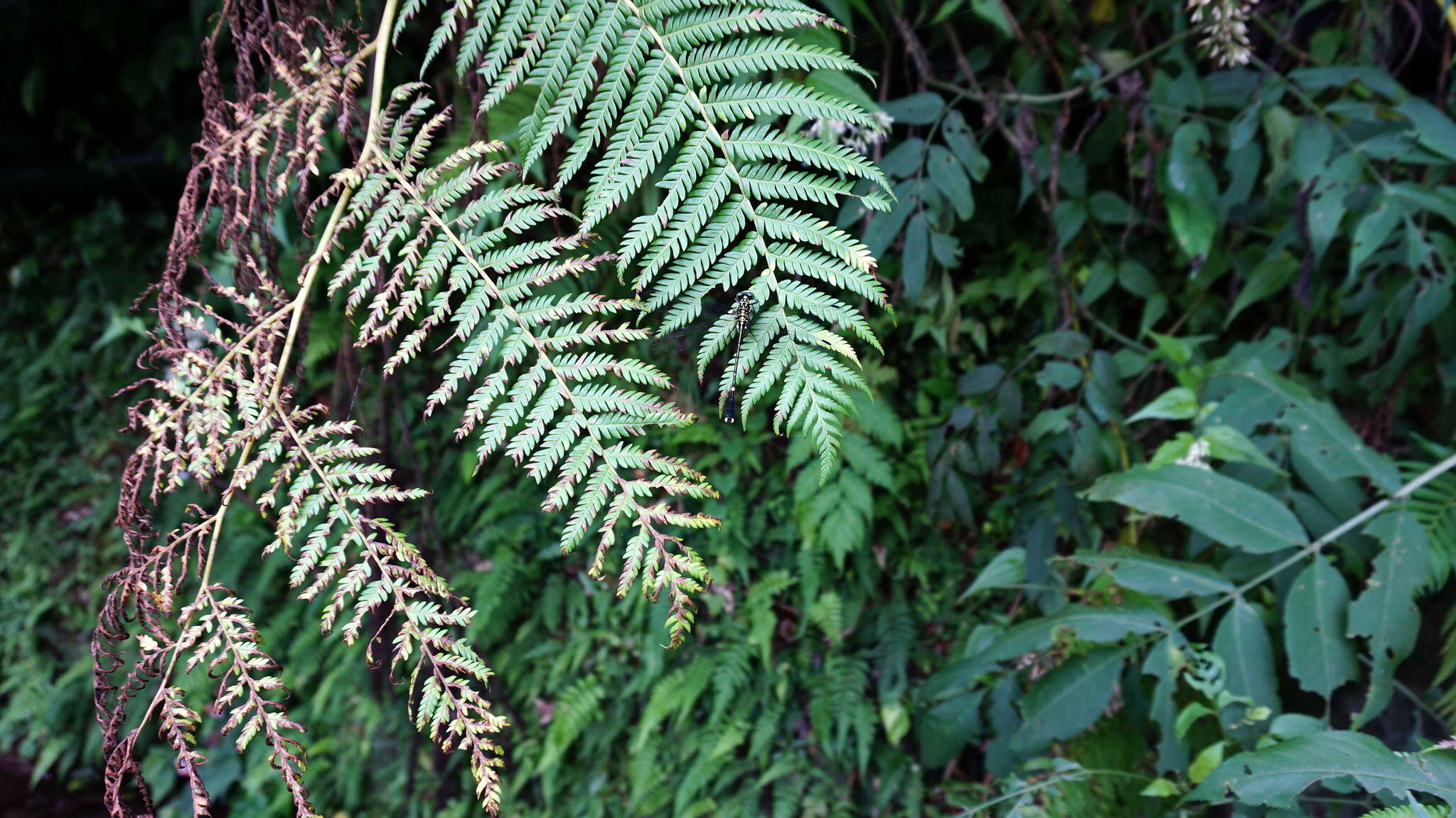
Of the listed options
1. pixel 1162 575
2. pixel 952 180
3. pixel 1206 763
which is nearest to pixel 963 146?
pixel 952 180

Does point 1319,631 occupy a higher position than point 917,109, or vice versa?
point 917,109

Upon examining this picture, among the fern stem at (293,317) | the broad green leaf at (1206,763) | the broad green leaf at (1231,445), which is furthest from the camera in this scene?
the broad green leaf at (1231,445)

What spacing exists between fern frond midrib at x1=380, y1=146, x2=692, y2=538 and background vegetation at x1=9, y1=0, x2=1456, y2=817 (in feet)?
1.35

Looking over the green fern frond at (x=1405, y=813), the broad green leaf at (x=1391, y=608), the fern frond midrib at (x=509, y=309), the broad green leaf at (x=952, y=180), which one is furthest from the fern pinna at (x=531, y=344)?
the broad green leaf at (x=1391, y=608)

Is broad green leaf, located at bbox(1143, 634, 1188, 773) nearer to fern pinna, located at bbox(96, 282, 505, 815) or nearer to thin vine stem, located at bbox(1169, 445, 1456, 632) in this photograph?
thin vine stem, located at bbox(1169, 445, 1456, 632)

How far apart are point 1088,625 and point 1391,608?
16.6 inches

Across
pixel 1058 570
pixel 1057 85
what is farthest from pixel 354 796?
pixel 1057 85

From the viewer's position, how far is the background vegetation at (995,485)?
1291 mm

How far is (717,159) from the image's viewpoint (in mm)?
792

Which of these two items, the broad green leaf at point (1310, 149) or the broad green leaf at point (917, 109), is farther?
the broad green leaf at point (917, 109)

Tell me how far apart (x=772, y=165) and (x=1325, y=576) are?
1.11 metres

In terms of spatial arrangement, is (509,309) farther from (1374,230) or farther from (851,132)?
(1374,230)

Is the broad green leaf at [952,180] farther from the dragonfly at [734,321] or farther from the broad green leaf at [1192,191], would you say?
the dragonfly at [734,321]

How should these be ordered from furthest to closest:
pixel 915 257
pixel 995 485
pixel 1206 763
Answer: pixel 995 485, pixel 915 257, pixel 1206 763
